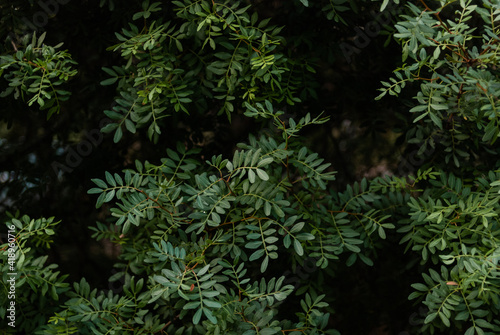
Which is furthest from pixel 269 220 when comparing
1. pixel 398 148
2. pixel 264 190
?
pixel 398 148

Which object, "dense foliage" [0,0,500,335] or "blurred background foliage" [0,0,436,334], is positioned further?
"blurred background foliage" [0,0,436,334]

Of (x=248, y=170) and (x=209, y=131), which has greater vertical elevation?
(x=248, y=170)

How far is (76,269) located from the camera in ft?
Result: 8.96

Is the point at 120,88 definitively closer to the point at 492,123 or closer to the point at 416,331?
the point at 492,123

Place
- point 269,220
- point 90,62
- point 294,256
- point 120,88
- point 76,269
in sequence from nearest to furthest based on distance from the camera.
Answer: point 269,220 → point 294,256 → point 120,88 → point 90,62 → point 76,269

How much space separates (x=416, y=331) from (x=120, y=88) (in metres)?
1.58

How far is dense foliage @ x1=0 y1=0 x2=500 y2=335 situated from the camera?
169cm

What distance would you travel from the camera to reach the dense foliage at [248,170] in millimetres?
1689

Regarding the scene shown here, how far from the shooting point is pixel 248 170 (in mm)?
1712

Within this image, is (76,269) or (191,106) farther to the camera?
(76,269)

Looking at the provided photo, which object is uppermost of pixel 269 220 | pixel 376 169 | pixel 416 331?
pixel 269 220

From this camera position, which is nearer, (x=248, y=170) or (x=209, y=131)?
(x=248, y=170)

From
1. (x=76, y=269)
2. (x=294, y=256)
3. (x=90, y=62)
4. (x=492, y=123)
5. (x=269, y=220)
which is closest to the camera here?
(x=492, y=123)

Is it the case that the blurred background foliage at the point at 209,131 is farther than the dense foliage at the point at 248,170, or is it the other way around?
the blurred background foliage at the point at 209,131
